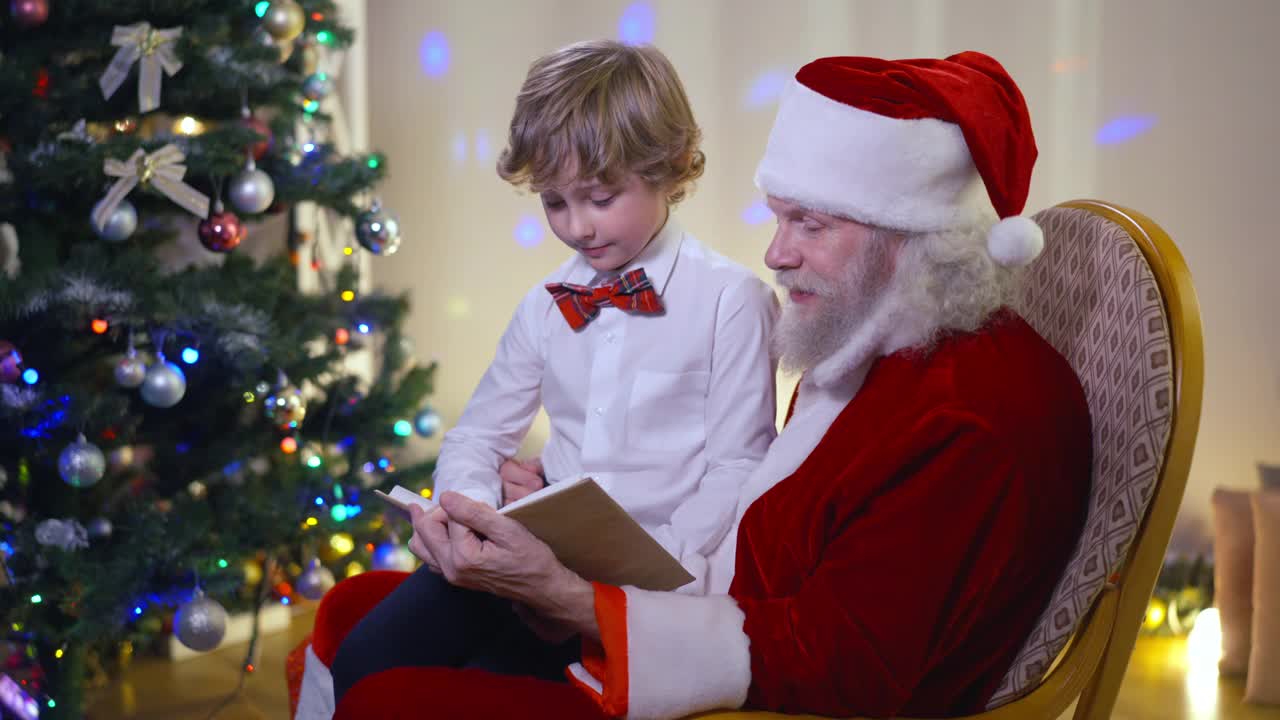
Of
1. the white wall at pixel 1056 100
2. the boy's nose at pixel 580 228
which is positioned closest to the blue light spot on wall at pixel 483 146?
the white wall at pixel 1056 100

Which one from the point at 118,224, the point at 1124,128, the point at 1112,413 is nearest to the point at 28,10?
the point at 118,224

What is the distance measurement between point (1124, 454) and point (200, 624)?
1.82 metres

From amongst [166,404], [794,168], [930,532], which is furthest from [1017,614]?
[166,404]

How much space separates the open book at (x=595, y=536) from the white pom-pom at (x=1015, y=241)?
505 millimetres

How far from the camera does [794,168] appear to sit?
1.38 metres

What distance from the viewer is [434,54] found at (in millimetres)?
3684

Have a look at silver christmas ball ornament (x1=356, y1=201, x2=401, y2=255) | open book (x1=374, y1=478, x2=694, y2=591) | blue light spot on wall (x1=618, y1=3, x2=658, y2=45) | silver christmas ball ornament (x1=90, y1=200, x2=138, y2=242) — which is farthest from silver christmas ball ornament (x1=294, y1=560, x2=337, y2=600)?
blue light spot on wall (x1=618, y1=3, x2=658, y2=45)

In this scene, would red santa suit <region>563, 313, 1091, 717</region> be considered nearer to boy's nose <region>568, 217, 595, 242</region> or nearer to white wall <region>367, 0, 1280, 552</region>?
boy's nose <region>568, 217, 595, 242</region>

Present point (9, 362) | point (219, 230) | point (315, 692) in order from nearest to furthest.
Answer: point (315, 692)
point (9, 362)
point (219, 230)

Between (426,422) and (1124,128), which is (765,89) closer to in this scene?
(1124,128)

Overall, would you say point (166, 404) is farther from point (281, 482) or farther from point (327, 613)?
point (327, 613)

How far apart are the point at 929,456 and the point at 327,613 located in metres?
0.91

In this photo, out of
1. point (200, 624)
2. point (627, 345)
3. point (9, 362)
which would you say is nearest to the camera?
point (627, 345)

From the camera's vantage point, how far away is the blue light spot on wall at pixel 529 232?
144 inches
